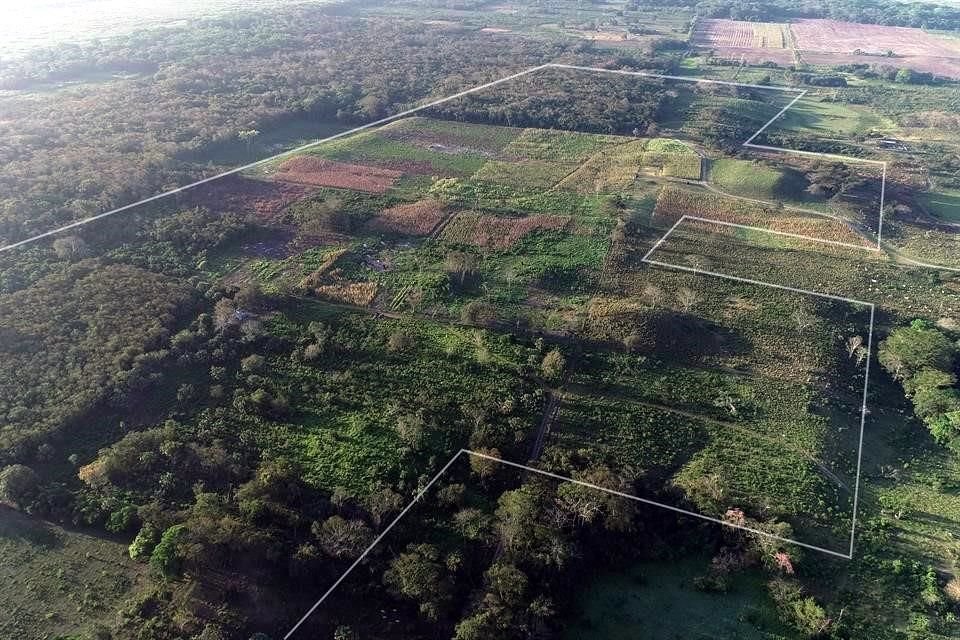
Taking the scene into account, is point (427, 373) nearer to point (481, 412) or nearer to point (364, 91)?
point (481, 412)

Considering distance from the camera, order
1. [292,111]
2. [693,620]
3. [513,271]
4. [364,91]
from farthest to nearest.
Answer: [364,91] < [292,111] < [513,271] < [693,620]

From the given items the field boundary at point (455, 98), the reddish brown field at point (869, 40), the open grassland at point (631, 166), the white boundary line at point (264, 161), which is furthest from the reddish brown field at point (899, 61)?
the open grassland at point (631, 166)

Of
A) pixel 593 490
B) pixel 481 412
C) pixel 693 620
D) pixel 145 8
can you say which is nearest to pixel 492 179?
pixel 481 412

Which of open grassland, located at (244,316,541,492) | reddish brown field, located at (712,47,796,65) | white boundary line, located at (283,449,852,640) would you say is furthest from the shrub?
reddish brown field, located at (712,47,796,65)

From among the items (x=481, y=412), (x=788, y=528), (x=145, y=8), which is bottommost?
(x=788, y=528)

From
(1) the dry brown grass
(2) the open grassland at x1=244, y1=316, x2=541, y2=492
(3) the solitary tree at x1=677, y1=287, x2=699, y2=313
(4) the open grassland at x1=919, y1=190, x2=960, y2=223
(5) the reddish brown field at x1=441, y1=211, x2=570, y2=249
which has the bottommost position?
(2) the open grassland at x1=244, y1=316, x2=541, y2=492
